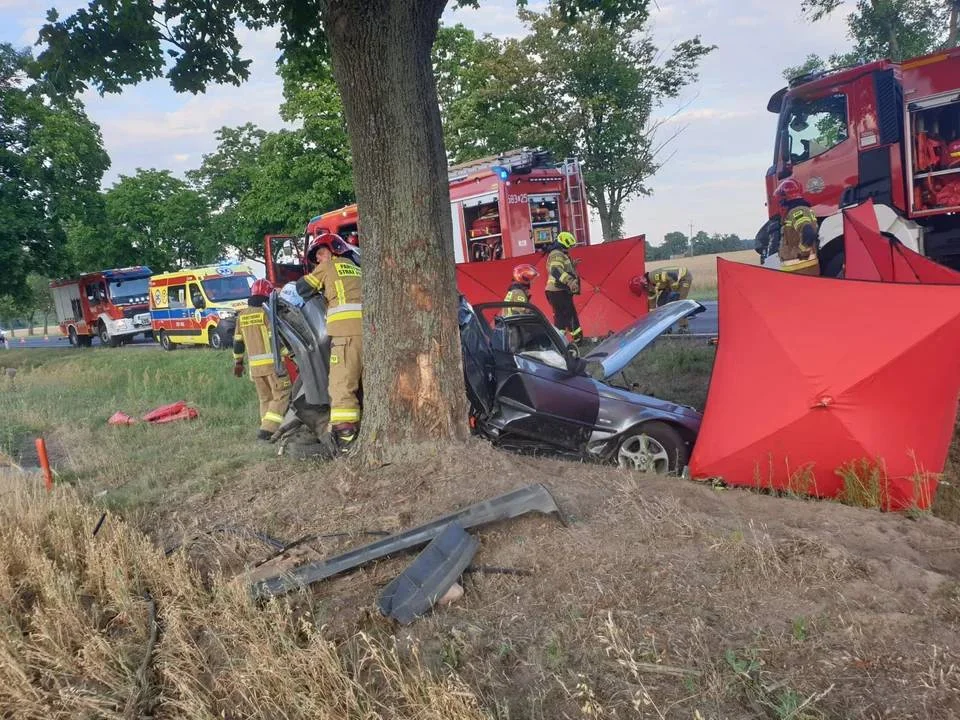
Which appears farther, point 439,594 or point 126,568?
point 126,568

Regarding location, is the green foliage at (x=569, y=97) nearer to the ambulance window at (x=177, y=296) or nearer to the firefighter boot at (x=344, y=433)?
the ambulance window at (x=177, y=296)

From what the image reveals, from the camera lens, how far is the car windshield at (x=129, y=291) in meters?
26.3

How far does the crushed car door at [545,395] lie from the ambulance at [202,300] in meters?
15.1

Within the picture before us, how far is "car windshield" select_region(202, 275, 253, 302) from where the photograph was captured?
1995 centimetres

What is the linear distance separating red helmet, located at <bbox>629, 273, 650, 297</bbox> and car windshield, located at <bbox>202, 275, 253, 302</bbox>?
12.2 metres

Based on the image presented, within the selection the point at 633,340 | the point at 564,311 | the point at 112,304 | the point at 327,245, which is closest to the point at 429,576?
the point at 327,245

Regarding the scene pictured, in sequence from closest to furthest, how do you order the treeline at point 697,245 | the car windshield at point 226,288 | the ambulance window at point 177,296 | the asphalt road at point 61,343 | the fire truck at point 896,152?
the fire truck at point 896,152
the car windshield at point 226,288
the ambulance window at point 177,296
the asphalt road at point 61,343
the treeline at point 697,245

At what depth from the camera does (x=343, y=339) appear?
16.3 feet

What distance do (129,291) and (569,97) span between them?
16828 mm

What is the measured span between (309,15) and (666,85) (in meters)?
19.1

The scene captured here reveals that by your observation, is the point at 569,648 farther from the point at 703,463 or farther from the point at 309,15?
the point at 309,15

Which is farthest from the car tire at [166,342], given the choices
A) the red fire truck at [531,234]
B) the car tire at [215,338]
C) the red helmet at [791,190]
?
the red helmet at [791,190]

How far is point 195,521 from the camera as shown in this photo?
13.4ft

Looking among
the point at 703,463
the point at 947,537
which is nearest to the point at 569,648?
the point at 947,537
